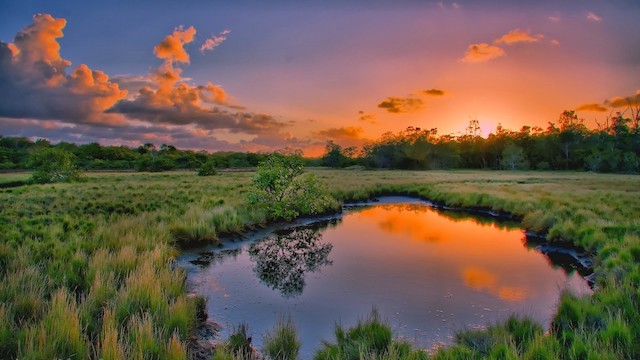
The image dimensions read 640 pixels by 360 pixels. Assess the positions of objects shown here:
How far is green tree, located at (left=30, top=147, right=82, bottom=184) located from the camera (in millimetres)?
44506

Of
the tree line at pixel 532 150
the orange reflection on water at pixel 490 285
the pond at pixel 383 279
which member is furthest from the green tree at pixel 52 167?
the tree line at pixel 532 150

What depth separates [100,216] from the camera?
16.7 metres

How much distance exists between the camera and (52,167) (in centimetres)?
4550

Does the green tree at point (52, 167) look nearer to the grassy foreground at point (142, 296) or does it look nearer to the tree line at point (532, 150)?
the grassy foreground at point (142, 296)

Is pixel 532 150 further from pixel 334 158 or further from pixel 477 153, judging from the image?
pixel 334 158

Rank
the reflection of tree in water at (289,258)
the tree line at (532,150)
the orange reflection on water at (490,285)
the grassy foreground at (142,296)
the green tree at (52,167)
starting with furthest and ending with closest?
the tree line at (532,150)
the green tree at (52,167)
the reflection of tree in water at (289,258)
the orange reflection on water at (490,285)
the grassy foreground at (142,296)

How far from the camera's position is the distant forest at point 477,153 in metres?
88.2

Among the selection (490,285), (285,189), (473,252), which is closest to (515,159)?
(285,189)

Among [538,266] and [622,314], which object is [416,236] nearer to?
[538,266]

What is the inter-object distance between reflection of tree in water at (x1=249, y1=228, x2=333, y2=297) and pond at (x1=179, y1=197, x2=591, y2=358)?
4 centimetres

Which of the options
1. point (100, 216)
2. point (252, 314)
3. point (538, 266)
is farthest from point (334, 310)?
point (100, 216)

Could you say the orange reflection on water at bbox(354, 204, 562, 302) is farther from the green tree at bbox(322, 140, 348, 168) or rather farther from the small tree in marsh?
the green tree at bbox(322, 140, 348, 168)

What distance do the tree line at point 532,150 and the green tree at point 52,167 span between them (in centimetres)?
8213

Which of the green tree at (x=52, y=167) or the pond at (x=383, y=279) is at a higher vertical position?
the green tree at (x=52, y=167)
